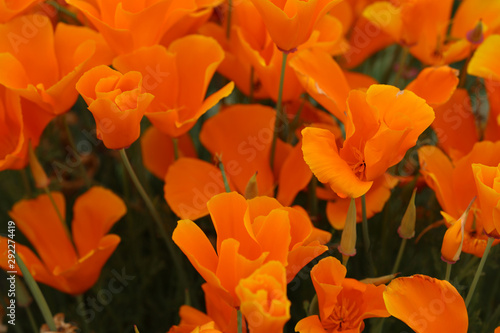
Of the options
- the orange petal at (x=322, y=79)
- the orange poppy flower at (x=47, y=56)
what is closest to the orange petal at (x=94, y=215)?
the orange poppy flower at (x=47, y=56)

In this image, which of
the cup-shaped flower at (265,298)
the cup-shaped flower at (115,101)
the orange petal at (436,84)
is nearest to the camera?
the cup-shaped flower at (265,298)

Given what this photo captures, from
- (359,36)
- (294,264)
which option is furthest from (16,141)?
(359,36)

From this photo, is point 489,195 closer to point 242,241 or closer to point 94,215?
point 242,241

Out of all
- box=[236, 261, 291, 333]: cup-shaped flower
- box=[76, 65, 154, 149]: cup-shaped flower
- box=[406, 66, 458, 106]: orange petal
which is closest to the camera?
box=[236, 261, 291, 333]: cup-shaped flower

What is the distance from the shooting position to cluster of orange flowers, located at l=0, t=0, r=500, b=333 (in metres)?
0.49

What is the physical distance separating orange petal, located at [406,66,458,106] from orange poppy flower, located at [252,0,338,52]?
13cm

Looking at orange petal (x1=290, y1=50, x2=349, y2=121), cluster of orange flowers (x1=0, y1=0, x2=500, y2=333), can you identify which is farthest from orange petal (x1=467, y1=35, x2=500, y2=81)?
orange petal (x1=290, y1=50, x2=349, y2=121)

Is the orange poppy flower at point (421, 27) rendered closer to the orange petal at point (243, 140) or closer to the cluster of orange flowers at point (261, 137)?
the cluster of orange flowers at point (261, 137)

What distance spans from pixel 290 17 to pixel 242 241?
0.22m

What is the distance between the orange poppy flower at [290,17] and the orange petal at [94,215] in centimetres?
25

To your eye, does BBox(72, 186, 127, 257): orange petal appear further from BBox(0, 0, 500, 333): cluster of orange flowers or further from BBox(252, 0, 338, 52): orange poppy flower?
BBox(252, 0, 338, 52): orange poppy flower

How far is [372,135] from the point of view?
0.53 meters

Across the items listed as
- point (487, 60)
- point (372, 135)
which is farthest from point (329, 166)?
point (487, 60)

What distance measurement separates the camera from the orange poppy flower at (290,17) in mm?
551
